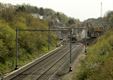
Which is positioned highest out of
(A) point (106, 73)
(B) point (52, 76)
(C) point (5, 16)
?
(C) point (5, 16)

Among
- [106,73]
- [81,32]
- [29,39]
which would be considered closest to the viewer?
[106,73]

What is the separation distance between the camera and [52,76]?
109 feet

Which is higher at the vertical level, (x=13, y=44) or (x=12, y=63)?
(x=13, y=44)

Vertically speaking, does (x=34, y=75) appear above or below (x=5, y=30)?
below

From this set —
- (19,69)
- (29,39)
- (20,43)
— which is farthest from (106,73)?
(29,39)

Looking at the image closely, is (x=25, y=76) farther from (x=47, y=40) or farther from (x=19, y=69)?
(x=47, y=40)

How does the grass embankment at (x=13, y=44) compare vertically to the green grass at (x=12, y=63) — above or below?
above

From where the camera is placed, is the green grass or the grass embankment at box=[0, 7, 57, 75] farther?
the grass embankment at box=[0, 7, 57, 75]

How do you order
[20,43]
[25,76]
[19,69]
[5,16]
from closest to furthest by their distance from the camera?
[25,76] → [19,69] → [20,43] → [5,16]

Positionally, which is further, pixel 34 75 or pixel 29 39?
pixel 29 39

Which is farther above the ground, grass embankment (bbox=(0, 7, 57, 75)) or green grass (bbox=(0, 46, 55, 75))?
grass embankment (bbox=(0, 7, 57, 75))

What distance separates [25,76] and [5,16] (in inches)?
1117

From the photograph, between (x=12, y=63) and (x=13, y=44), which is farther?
(x=13, y=44)

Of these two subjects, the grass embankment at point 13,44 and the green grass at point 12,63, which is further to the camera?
the grass embankment at point 13,44
